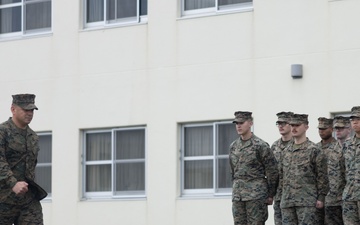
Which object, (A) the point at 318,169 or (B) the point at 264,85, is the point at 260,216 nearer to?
(A) the point at 318,169

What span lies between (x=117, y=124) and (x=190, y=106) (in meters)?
1.93

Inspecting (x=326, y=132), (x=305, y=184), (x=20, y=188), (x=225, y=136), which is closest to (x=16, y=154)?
(x=20, y=188)

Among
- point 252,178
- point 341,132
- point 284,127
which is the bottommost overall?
point 252,178

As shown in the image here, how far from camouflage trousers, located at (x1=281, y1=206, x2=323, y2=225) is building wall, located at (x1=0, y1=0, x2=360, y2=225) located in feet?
12.0

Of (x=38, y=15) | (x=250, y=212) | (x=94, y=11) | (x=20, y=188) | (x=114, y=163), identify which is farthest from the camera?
(x=38, y=15)

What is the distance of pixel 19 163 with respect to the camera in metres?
15.7

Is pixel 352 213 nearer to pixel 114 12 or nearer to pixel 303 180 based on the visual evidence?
pixel 303 180

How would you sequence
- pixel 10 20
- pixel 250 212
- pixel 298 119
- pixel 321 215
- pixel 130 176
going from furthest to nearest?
pixel 10 20, pixel 130 176, pixel 250 212, pixel 321 215, pixel 298 119

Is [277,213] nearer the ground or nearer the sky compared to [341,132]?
nearer the ground

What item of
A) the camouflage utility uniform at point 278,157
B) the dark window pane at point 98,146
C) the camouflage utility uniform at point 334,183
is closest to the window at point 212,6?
the dark window pane at point 98,146

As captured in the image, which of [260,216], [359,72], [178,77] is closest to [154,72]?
[178,77]

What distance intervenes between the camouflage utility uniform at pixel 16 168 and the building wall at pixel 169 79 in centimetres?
683

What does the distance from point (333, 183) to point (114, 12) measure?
906 cm

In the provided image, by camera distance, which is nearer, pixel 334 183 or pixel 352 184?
pixel 352 184
